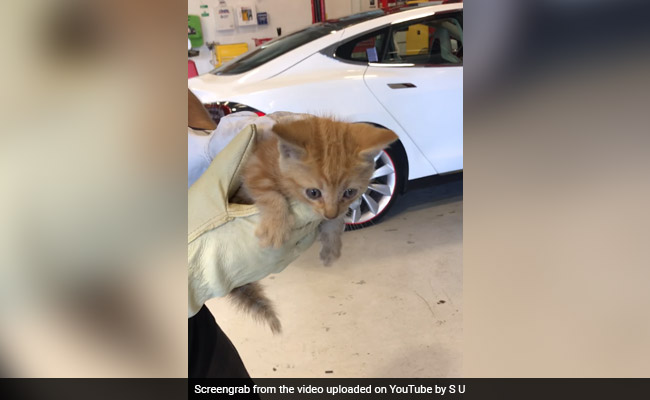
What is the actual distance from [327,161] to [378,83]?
1372 millimetres

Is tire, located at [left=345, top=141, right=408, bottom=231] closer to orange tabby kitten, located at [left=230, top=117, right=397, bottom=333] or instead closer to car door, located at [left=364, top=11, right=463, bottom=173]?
car door, located at [left=364, top=11, right=463, bottom=173]

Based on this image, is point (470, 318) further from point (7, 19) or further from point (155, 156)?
point (7, 19)

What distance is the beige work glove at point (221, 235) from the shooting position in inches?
24.7

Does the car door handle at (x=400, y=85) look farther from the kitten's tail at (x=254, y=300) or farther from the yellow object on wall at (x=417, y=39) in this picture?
the kitten's tail at (x=254, y=300)

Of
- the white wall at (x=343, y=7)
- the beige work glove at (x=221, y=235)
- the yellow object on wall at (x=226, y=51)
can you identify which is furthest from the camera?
the white wall at (x=343, y=7)

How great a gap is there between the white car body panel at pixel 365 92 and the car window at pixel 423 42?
50mm

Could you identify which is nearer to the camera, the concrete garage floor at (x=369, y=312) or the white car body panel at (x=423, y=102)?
the concrete garage floor at (x=369, y=312)

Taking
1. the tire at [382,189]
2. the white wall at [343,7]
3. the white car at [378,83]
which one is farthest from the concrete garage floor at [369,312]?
the white wall at [343,7]

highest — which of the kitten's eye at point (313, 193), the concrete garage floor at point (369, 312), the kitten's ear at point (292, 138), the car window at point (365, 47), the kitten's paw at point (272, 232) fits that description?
the car window at point (365, 47)

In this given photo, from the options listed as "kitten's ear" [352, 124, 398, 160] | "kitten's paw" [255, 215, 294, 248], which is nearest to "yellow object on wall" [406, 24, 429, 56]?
"kitten's ear" [352, 124, 398, 160]

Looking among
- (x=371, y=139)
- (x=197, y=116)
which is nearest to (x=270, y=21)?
(x=197, y=116)

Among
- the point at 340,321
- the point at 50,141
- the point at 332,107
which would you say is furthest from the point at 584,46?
the point at 332,107

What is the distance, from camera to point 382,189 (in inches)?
87.2

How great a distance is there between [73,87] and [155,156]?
0.32 ft
